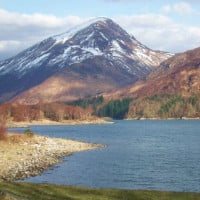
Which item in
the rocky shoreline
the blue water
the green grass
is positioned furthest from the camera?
the rocky shoreline

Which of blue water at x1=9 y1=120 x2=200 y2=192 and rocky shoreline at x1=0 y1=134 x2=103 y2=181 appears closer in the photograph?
blue water at x1=9 y1=120 x2=200 y2=192

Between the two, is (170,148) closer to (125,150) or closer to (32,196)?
(125,150)

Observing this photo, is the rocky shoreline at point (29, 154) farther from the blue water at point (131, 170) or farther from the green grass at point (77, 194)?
the green grass at point (77, 194)

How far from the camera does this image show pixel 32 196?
→ 44.6 metres

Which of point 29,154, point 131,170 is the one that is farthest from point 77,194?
point 29,154

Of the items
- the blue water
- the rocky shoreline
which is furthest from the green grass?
the rocky shoreline

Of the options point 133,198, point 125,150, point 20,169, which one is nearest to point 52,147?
point 125,150

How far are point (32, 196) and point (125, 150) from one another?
3127 inches

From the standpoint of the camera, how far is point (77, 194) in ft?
159

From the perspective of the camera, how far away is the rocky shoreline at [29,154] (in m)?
75.0

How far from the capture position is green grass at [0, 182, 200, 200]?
45656 mm

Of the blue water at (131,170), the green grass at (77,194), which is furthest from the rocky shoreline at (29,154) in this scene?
the green grass at (77,194)

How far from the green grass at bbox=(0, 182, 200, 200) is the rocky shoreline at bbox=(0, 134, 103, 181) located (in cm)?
1642

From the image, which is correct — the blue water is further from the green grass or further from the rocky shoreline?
the green grass
